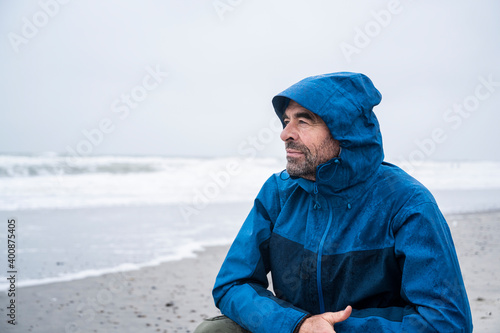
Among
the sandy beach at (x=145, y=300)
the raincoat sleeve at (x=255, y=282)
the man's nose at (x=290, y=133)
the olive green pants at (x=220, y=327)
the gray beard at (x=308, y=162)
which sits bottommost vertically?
the sandy beach at (x=145, y=300)

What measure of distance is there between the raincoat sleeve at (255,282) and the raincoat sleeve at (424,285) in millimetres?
280

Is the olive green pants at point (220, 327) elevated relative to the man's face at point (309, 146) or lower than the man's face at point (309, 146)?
lower

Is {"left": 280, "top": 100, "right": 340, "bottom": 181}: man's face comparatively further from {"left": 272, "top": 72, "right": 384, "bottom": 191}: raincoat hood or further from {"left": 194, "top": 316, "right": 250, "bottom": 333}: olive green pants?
{"left": 194, "top": 316, "right": 250, "bottom": 333}: olive green pants

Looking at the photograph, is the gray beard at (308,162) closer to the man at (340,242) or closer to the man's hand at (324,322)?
the man at (340,242)

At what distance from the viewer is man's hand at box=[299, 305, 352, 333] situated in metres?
1.79

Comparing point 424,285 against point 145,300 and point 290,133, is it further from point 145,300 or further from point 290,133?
point 145,300

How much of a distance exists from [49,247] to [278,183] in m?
5.83

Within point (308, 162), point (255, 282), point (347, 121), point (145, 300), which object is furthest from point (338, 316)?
point (145, 300)

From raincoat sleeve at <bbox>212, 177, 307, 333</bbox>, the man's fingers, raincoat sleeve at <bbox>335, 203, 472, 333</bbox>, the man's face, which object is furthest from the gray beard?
the man's fingers

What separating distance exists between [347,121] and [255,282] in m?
0.95

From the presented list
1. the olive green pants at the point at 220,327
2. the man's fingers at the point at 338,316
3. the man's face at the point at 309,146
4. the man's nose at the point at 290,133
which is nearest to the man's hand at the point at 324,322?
the man's fingers at the point at 338,316

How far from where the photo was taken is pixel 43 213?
10.2 meters

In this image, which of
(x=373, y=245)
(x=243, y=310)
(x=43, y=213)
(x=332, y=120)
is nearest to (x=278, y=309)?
(x=243, y=310)

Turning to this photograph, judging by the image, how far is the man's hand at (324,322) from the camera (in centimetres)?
179
